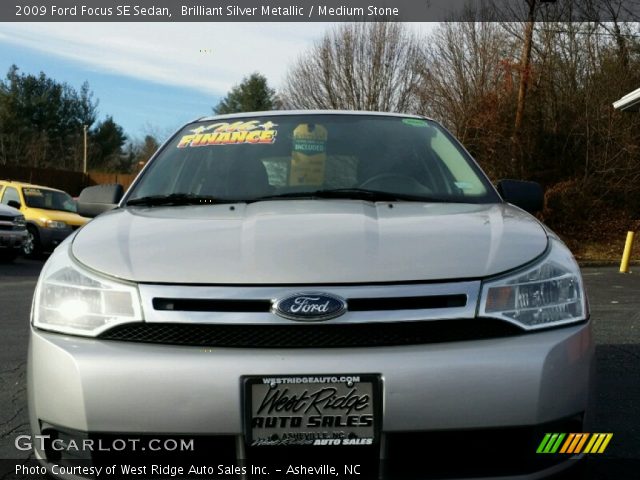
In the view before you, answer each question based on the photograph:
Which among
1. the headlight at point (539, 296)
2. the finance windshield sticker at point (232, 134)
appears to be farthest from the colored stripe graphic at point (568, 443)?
the finance windshield sticker at point (232, 134)

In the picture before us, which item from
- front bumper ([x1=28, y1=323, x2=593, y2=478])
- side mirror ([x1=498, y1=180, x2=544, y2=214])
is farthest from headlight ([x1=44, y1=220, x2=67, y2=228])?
front bumper ([x1=28, y1=323, x2=593, y2=478])

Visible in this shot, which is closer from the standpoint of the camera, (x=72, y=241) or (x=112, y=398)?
(x=112, y=398)

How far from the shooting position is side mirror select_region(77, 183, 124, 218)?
3.34 meters

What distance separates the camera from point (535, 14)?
72.7 ft

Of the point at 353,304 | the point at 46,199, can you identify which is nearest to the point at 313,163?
the point at 353,304

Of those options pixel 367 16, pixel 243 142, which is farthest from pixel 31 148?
pixel 243 142

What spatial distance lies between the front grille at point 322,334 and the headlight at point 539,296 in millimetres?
77

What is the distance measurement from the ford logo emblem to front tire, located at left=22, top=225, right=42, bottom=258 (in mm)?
13871

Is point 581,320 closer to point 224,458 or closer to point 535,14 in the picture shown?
point 224,458

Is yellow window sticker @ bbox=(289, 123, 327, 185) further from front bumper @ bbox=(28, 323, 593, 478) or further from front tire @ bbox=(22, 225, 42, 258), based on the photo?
front tire @ bbox=(22, 225, 42, 258)

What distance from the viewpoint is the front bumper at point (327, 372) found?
71.0 inches

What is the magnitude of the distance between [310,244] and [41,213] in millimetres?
13926

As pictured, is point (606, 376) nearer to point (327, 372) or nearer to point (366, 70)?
point (327, 372)

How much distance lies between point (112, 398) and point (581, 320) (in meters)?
1.38
